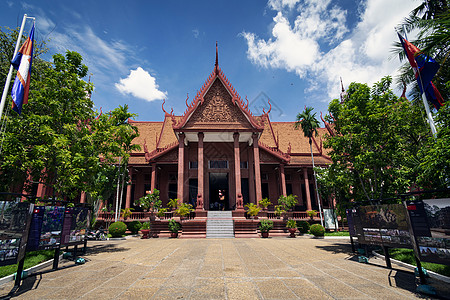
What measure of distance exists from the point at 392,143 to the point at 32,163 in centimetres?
1332

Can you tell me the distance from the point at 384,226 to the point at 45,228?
9299 mm

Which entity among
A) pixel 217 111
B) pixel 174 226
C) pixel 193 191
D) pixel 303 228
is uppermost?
pixel 217 111

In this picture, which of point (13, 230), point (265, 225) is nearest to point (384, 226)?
point (13, 230)

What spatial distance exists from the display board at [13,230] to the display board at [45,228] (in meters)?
0.55

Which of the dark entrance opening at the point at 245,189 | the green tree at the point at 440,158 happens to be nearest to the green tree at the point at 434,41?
the green tree at the point at 440,158

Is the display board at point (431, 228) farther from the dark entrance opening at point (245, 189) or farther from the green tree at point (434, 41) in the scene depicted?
the dark entrance opening at point (245, 189)

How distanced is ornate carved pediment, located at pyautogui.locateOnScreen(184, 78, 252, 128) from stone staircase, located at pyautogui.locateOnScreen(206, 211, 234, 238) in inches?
297

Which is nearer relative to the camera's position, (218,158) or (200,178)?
(200,178)

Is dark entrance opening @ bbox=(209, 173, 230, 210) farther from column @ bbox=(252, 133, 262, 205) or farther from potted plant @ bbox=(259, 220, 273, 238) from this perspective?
potted plant @ bbox=(259, 220, 273, 238)

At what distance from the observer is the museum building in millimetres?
18000

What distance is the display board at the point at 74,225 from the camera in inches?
250

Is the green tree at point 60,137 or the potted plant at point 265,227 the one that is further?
the potted plant at point 265,227

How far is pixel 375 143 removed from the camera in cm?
829

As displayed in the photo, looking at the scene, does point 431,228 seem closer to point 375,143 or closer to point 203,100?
point 375,143
